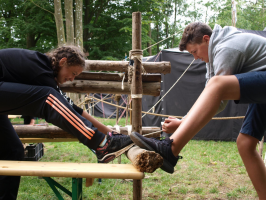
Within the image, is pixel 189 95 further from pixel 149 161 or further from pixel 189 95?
pixel 149 161

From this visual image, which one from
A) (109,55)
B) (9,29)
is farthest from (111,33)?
(9,29)

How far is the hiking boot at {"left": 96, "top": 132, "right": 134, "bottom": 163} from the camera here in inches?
74.3

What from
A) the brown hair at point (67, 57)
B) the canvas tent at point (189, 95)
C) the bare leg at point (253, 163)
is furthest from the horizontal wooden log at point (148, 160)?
the canvas tent at point (189, 95)

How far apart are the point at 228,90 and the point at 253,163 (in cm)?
81

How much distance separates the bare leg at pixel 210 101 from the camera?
4.97 feet

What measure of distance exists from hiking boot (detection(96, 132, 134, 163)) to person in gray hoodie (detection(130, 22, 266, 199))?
0.85 feet

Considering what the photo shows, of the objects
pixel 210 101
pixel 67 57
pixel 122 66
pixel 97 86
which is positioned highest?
pixel 67 57

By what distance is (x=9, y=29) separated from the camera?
12023 millimetres

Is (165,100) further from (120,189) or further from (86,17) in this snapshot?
(86,17)

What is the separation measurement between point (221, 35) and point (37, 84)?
5.26ft

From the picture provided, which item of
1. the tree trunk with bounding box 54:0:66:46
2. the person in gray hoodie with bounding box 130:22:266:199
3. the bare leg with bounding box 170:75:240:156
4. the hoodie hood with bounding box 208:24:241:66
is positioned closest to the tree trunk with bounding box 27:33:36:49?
the tree trunk with bounding box 54:0:66:46

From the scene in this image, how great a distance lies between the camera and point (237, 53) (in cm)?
162

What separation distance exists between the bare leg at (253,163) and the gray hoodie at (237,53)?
2.11 feet

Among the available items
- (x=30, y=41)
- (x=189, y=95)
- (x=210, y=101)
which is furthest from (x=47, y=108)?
(x=30, y=41)
